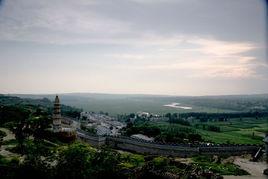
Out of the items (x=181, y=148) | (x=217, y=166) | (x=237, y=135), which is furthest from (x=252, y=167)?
(x=237, y=135)

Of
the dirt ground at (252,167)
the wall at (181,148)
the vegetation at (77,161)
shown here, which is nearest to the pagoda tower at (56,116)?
the vegetation at (77,161)

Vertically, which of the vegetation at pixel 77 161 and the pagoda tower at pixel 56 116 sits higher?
the pagoda tower at pixel 56 116

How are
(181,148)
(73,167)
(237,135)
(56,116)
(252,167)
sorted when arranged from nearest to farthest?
(73,167), (252,167), (181,148), (56,116), (237,135)

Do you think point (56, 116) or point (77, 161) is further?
point (56, 116)

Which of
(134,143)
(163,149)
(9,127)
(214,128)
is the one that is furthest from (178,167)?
(214,128)

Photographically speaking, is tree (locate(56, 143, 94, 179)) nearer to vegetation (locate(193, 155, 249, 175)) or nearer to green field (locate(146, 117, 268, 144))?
vegetation (locate(193, 155, 249, 175))

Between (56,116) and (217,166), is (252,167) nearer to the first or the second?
(217,166)

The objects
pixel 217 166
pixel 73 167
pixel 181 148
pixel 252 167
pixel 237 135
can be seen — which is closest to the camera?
pixel 73 167

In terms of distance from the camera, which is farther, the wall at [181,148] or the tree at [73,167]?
the wall at [181,148]

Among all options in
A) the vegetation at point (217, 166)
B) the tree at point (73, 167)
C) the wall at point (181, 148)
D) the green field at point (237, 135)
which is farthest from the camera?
the green field at point (237, 135)

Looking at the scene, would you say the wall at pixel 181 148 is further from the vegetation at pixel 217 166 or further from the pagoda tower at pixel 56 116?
the pagoda tower at pixel 56 116

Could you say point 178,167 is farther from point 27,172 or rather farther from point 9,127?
point 9,127
